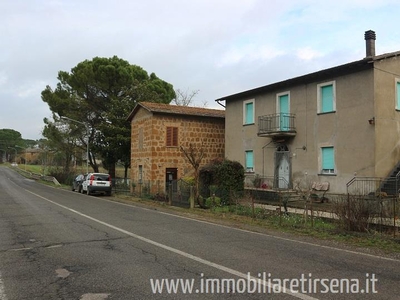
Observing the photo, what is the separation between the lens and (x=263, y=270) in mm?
6508

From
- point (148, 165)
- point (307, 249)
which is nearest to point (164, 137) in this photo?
point (148, 165)

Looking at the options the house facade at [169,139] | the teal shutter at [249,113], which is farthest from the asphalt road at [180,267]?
the house facade at [169,139]

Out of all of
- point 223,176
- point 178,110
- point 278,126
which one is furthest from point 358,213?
point 178,110

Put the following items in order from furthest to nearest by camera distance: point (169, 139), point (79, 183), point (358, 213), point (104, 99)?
1. point (104, 99)
2. point (79, 183)
3. point (169, 139)
4. point (358, 213)

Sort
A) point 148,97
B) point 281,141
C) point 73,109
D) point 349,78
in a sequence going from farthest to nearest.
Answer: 1. point 73,109
2. point 148,97
3. point 281,141
4. point 349,78

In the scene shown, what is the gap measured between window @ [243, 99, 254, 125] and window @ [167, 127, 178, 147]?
5746mm

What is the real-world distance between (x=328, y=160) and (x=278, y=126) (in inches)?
156

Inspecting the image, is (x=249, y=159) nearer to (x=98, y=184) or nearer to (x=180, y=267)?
(x=98, y=184)

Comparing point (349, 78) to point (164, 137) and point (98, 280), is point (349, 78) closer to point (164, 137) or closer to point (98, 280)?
point (164, 137)

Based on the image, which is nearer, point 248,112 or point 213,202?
point 213,202

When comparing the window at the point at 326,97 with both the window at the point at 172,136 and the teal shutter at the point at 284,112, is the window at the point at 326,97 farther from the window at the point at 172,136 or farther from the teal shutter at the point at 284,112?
the window at the point at 172,136

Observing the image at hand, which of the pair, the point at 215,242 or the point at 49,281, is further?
the point at 215,242

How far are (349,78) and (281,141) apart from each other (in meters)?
5.66

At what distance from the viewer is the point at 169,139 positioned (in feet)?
94.7
